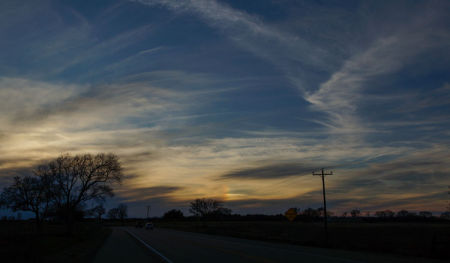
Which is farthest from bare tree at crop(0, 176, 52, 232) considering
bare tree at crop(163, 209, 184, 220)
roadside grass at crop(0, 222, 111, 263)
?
bare tree at crop(163, 209, 184, 220)

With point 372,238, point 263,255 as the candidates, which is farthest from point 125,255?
point 372,238

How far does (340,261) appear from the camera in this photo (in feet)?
54.5

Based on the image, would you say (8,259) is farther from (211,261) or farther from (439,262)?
(439,262)

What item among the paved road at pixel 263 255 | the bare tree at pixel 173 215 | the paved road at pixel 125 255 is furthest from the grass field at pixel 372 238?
the bare tree at pixel 173 215

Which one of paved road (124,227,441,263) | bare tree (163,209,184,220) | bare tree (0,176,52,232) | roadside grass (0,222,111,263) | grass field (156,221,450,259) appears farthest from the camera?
bare tree (163,209,184,220)

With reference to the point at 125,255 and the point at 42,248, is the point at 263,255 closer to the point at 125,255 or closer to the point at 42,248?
the point at 125,255

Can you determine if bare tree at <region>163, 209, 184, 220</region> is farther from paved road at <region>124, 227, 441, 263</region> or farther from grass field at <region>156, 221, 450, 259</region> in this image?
paved road at <region>124, 227, 441, 263</region>

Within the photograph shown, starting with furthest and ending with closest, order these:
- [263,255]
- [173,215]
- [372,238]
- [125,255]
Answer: [173,215] < [372,238] < [125,255] < [263,255]

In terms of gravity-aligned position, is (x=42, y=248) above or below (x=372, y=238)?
above

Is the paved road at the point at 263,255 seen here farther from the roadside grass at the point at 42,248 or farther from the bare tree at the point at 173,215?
the bare tree at the point at 173,215

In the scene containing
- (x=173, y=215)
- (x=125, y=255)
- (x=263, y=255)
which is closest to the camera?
(x=263, y=255)

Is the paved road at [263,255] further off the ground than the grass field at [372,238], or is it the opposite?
the paved road at [263,255]

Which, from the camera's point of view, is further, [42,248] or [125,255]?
[42,248]

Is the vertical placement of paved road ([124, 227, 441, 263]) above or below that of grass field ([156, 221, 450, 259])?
above
